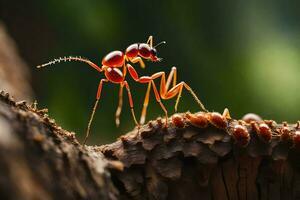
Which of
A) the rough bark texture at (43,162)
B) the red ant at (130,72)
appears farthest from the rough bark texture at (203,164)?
the red ant at (130,72)

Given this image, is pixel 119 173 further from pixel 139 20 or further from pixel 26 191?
pixel 139 20

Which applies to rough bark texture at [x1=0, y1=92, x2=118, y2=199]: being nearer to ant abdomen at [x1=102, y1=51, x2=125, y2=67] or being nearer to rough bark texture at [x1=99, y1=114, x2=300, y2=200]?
rough bark texture at [x1=99, y1=114, x2=300, y2=200]

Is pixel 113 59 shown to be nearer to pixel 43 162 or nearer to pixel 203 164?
pixel 203 164

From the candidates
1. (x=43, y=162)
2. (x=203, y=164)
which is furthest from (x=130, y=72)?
(x=43, y=162)

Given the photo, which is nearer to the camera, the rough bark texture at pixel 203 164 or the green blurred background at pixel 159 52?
the rough bark texture at pixel 203 164

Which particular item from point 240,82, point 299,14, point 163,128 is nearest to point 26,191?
point 163,128

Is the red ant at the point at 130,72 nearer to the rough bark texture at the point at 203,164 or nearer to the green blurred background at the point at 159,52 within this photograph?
the rough bark texture at the point at 203,164

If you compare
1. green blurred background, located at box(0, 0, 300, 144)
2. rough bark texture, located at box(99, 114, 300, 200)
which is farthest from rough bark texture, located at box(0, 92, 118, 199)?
green blurred background, located at box(0, 0, 300, 144)
